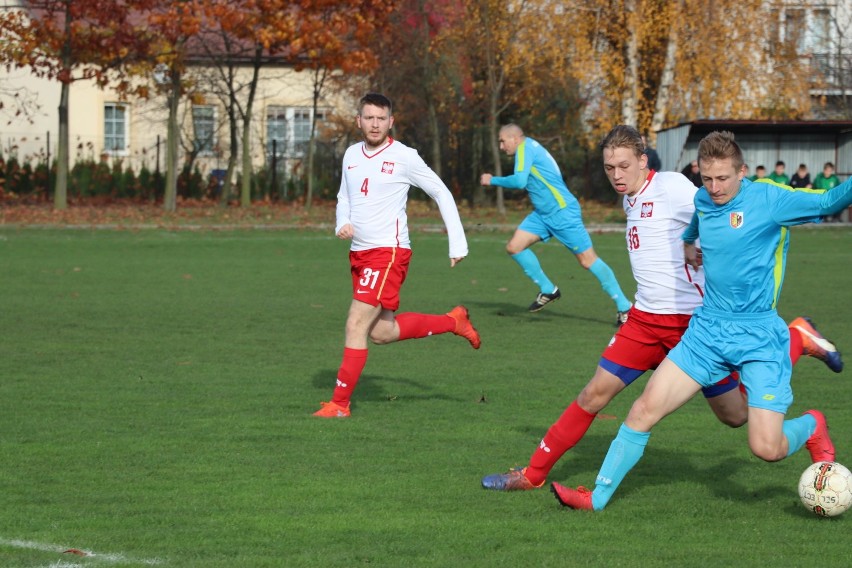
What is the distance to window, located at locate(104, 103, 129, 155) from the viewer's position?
138 ft

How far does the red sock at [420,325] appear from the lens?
26.9 ft

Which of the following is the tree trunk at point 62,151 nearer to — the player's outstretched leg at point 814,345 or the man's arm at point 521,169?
the man's arm at point 521,169

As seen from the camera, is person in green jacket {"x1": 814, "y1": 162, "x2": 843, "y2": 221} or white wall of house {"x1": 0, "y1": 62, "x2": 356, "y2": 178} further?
white wall of house {"x1": 0, "y1": 62, "x2": 356, "y2": 178}

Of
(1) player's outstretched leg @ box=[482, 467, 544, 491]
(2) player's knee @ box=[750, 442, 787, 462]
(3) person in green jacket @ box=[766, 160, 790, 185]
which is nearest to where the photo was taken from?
(2) player's knee @ box=[750, 442, 787, 462]

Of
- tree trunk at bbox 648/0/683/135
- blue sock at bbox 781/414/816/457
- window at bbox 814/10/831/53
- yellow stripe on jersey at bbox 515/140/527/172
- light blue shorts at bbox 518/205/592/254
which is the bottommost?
blue sock at bbox 781/414/816/457

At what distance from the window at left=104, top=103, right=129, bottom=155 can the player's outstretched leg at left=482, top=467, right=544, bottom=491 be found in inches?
1494

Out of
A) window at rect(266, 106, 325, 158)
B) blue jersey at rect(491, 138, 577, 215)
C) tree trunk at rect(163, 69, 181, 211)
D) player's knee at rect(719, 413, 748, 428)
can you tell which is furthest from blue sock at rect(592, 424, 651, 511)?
window at rect(266, 106, 325, 158)

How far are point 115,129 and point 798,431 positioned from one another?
39.2 meters

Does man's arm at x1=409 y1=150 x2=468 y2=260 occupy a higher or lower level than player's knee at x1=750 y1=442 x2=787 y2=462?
higher

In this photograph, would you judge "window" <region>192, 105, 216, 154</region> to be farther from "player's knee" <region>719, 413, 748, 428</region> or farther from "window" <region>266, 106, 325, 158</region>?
"player's knee" <region>719, 413, 748, 428</region>

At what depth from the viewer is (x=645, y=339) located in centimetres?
579

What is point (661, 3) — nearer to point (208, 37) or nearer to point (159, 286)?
point (208, 37)

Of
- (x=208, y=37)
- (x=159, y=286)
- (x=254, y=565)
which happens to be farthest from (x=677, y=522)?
(x=208, y=37)

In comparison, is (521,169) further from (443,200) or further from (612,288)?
(443,200)
